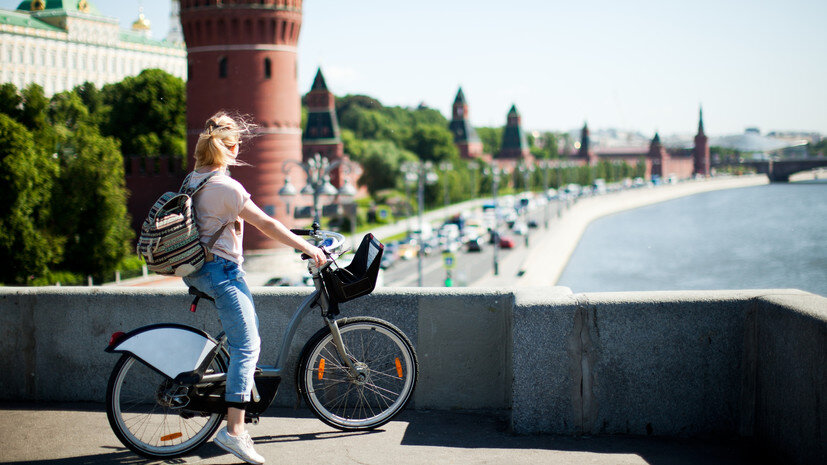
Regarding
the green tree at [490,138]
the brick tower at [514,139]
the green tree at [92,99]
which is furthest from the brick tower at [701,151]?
the green tree at [92,99]

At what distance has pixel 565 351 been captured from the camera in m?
3.97

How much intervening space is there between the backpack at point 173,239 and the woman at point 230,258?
0.16ft

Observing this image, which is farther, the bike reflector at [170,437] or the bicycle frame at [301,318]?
the bicycle frame at [301,318]

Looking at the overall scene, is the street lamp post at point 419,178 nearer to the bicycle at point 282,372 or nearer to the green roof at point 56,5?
the green roof at point 56,5

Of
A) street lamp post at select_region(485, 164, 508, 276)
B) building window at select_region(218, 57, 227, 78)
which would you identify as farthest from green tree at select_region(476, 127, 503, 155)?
building window at select_region(218, 57, 227, 78)

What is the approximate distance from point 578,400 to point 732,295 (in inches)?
33.0

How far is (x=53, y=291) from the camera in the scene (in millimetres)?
4723

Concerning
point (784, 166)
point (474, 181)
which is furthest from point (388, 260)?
point (784, 166)

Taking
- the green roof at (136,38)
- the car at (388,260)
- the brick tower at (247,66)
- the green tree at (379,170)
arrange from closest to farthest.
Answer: the green roof at (136,38) → the brick tower at (247,66) → the car at (388,260) → the green tree at (379,170)

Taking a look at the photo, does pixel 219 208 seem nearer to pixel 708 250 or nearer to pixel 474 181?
pixel 708 250

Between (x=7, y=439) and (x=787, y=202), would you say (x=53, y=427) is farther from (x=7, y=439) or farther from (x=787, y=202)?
(x=787, y=202)

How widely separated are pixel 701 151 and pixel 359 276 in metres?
182

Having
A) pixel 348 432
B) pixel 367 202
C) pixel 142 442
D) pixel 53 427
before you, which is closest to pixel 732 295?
pixel 348 432

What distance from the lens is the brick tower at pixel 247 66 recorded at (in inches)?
1512
